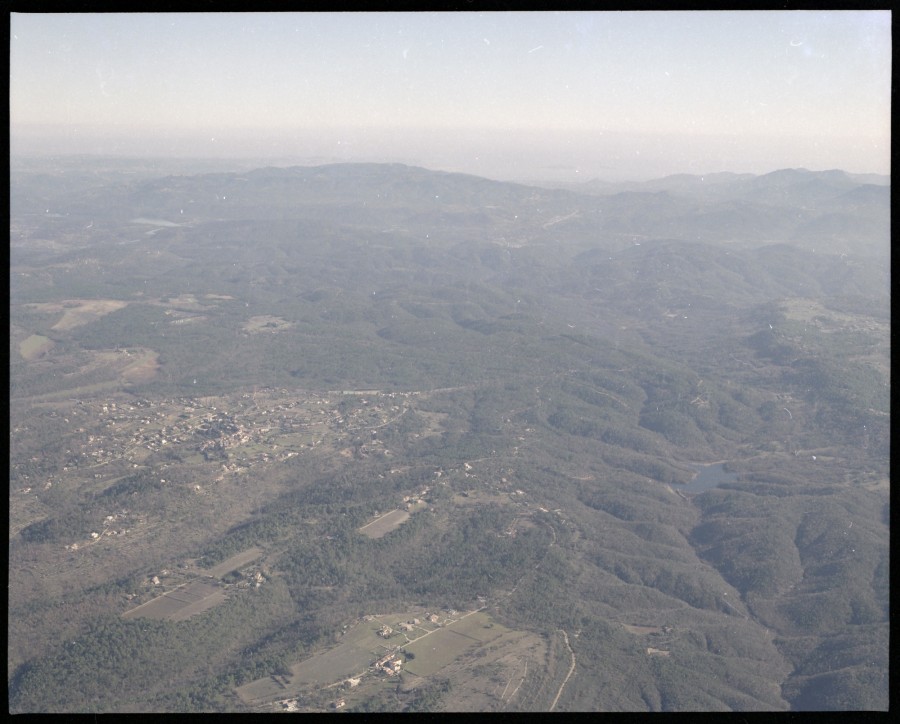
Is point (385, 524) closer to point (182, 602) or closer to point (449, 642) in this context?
point (182, 602)

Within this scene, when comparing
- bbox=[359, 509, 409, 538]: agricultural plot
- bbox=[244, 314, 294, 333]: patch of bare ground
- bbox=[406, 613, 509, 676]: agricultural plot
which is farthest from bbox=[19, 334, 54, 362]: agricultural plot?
bbox=[406, 613, 509, 676]: agricultural plot

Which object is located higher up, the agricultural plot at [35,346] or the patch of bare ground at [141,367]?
the agricultural plot at [35,346]

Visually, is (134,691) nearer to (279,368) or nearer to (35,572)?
(35,572)

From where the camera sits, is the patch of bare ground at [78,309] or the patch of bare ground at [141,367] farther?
the patch of bare ground at [78,309]

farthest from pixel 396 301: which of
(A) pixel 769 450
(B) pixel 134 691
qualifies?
(B) pixel 134 691

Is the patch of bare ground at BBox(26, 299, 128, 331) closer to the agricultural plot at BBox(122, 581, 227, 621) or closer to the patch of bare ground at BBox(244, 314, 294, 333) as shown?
the patch of bare ground at BBox(244, 314, 294, 333)

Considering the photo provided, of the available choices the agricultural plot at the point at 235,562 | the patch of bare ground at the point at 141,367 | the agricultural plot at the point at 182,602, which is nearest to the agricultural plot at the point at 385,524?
the agricultural plot at the point at 235,562

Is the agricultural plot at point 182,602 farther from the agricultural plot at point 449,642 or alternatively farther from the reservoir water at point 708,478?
the reservoir water at point 708,478
